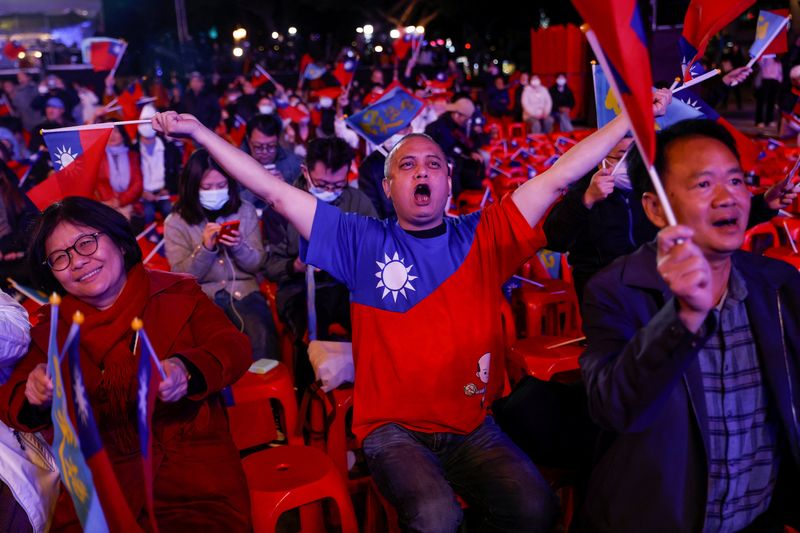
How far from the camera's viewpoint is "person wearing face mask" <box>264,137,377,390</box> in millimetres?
4699

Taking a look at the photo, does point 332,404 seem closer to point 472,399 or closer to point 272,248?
point 472,399

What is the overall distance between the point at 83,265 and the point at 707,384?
202cm

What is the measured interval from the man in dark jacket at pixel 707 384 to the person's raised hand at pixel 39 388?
157cm

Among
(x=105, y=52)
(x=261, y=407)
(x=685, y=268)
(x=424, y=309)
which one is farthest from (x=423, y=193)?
(x=105, y=52)

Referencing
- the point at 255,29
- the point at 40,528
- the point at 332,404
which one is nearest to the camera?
the point at 40,528

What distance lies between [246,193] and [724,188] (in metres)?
4.58

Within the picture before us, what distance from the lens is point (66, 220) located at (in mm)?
2561

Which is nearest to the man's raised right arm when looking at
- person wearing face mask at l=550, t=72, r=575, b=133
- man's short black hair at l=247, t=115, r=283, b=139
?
man's short black hair at l=247, t=115, r=283, b=139

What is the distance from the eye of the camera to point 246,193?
6027 millimetres

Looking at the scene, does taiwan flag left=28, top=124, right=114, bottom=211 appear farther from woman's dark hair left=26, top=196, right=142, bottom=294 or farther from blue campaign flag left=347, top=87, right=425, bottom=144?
blue campaign flag left=347, top=87, right=425, bottom=144

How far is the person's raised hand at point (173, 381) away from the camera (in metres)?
2.20

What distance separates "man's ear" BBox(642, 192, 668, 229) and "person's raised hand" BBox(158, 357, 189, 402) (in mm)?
1473

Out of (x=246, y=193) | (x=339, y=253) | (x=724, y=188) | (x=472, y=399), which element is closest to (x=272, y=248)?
(x=246, y=193)

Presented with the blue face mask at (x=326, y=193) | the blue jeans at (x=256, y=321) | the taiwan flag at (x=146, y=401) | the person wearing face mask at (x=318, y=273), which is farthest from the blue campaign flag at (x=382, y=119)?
the taiwan flag at (x=146, y=401)
